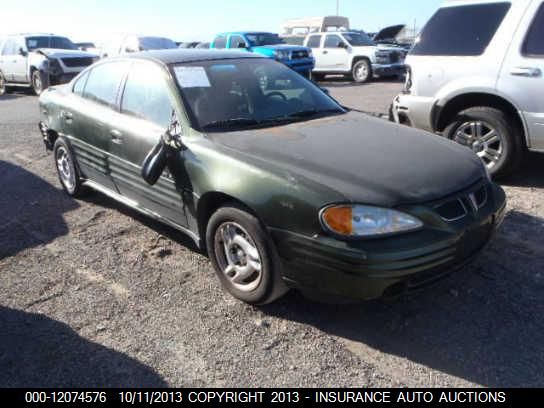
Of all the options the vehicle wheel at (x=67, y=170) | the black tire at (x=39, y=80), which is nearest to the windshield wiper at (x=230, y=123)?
the vehicle wheel at (x=67, y=170)

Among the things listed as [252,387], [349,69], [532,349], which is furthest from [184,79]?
[349,69]

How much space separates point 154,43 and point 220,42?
232cm

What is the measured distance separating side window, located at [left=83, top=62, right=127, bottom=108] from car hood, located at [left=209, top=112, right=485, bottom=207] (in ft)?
4.76

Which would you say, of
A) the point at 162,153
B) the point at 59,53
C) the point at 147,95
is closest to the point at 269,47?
the point at 59,53

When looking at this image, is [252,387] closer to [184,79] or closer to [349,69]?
[184,79]

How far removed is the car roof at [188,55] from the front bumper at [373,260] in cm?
187

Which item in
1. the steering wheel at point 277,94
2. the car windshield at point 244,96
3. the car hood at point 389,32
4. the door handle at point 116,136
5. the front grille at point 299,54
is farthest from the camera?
A: the car hood at point 389,32

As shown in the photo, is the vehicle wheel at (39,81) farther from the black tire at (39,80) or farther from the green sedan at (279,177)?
the green sedan at (279,177)

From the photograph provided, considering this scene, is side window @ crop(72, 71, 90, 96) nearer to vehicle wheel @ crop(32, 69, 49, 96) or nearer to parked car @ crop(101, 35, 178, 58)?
vehicle wheel @ crop(32, 69, 49, 96)

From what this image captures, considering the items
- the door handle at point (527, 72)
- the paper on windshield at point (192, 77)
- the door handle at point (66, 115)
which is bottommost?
the door handle at point (66, 115)

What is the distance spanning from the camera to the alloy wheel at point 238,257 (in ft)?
9.84

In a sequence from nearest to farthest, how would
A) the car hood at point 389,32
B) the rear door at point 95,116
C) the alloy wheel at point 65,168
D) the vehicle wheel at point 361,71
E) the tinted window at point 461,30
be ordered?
1. the rear door at point 95,116
2. the tinted window at point 461,30
3. the alloy wheel at point 65,168
4. the vehicle wheel at point 361,71
5. the car hood at point 389,32

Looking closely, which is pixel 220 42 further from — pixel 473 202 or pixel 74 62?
pixel 473 202

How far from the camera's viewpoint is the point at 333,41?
58.9 feet
